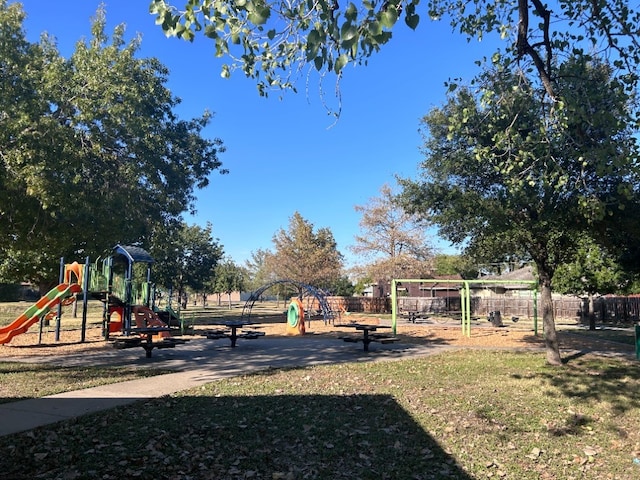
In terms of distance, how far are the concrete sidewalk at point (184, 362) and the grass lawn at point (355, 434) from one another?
19.3 inches

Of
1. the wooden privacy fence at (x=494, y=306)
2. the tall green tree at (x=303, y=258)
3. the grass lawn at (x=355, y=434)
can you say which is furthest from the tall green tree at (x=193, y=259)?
the grass lawn at (x=355, y=434)

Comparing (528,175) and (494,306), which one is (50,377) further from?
(494,306)

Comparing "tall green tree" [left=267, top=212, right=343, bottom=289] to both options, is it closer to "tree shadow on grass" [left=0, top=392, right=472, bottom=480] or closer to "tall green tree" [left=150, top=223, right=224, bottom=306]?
"tall green tree" [left=150, top=223, right=224, bottom=306]

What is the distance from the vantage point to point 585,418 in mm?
6645

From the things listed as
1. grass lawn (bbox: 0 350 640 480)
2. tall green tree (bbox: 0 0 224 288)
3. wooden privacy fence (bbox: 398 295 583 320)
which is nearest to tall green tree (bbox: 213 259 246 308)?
wooden privacy fence (bbox: 398 295 583 320)

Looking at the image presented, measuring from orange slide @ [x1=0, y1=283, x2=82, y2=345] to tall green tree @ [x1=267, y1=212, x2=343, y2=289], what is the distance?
33.5 metres

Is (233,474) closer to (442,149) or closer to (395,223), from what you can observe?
(442,149)

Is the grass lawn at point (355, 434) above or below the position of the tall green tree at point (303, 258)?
below

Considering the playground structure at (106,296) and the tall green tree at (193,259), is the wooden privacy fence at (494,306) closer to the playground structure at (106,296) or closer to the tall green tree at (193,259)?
the tall green tree at (193,259)

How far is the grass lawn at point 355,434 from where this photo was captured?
4.66m

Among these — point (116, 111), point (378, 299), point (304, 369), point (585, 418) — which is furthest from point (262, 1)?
point (378, 299)

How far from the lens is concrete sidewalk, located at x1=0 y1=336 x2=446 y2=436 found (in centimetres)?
640

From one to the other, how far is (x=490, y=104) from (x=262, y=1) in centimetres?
476

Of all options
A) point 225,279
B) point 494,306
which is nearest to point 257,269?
point 225,279
